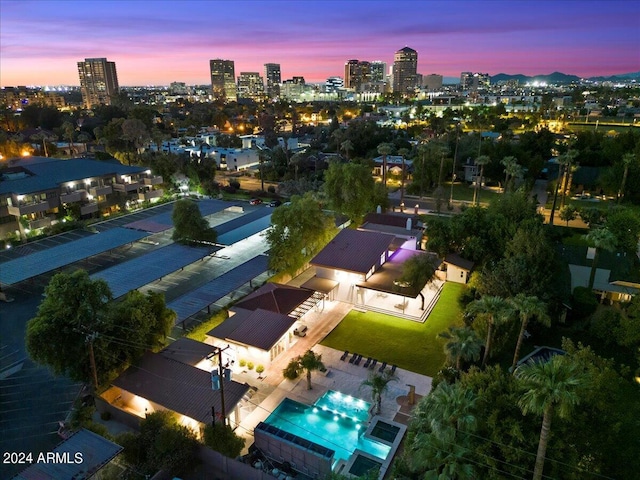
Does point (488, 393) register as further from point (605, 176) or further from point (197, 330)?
point (605, 176)

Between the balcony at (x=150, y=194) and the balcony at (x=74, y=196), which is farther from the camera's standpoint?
the balcony at (x=150, y=194)

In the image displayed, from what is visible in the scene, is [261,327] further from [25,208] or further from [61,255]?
[25,208]

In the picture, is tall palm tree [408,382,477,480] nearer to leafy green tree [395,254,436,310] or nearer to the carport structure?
leafy green tree [395,254,436,310]

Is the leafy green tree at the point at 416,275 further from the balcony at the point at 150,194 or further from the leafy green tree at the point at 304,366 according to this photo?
the balcony at the point at 150,194

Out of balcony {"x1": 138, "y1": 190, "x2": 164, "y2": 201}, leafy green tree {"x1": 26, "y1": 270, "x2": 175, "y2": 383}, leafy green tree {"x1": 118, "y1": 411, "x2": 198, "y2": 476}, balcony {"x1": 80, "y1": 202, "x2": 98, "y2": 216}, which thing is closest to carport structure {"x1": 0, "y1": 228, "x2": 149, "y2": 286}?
balcony {"x1": 80, "y1": 202, "x2": 98, "y2": 216}

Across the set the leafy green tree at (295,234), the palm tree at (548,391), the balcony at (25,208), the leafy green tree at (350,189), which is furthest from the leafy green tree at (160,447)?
the balcony at (25,208)

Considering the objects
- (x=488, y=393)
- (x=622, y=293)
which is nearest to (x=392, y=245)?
(x=622, y=293)
